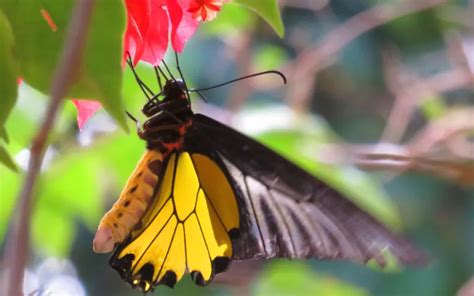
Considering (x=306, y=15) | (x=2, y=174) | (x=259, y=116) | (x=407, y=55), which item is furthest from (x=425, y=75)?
(x=2, y=174)

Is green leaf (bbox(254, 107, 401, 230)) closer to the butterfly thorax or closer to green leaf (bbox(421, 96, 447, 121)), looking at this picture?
green leaf (bbox(421, 96, 447, 121))

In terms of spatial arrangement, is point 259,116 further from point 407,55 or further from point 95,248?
point 407,55

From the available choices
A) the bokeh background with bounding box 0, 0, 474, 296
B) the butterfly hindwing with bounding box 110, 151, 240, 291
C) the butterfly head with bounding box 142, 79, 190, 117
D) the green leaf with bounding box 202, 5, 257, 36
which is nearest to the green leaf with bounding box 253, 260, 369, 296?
the bokeh background with bounding box 0, 0, 474, 296

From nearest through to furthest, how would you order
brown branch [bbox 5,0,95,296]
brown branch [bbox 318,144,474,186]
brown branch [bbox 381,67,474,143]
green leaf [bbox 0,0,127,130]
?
brown branch [bbox 5,0,95,296], green leaf [bbox 0,0,127,130], brown branch [bbox 318,144,474,186], brown branch [bbox 381,67,474,143]

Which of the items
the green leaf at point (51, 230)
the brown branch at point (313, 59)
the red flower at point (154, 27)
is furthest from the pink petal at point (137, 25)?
the brown branch at point (313, 59)

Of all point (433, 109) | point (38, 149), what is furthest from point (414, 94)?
point (38, 149)

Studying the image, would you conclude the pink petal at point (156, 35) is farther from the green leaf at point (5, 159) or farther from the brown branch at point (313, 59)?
the brown branch at point (313, 59)

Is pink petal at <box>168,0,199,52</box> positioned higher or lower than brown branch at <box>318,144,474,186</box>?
higher

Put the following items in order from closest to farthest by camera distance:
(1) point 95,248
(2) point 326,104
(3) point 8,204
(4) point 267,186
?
(1) point 95,248 < (4) point 267,186 < (3) point 8,204 < (2) point 326,104
